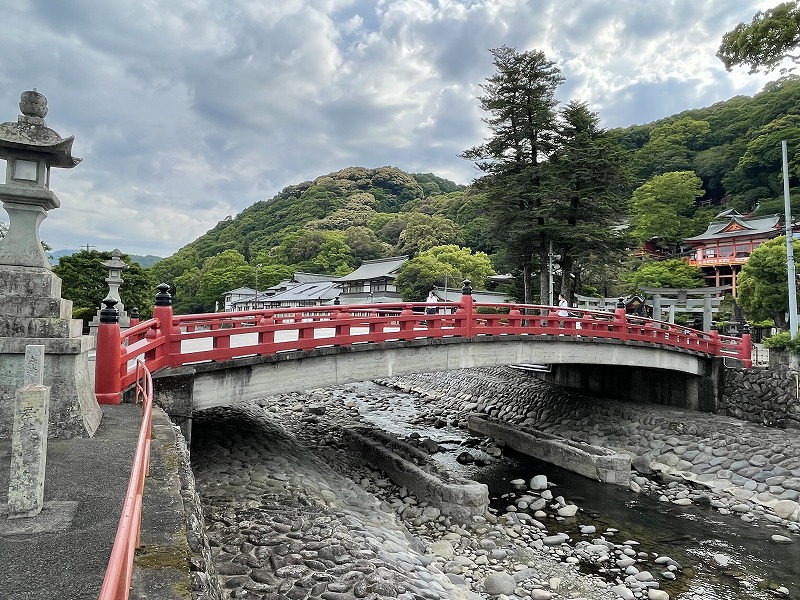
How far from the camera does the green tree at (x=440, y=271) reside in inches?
1705

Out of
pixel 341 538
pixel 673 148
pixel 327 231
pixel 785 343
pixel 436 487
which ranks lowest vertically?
pixel 436 487

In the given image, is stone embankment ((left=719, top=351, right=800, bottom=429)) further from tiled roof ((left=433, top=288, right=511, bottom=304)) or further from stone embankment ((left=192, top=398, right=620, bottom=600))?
tiled roof ((left=433, top=288, right=511, bottom=304))

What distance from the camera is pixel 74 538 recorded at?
294 cm

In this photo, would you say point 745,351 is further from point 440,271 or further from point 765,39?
point 440,271

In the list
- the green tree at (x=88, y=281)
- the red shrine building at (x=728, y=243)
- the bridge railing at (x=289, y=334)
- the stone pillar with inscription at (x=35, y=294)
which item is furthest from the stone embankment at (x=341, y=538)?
the red shrine building at (x=728, y=243)

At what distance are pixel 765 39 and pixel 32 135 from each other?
1826cm

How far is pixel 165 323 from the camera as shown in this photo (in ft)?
27.0

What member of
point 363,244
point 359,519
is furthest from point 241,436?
point 363,244

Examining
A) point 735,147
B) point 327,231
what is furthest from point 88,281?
point 735,147

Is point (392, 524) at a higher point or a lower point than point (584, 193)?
lower

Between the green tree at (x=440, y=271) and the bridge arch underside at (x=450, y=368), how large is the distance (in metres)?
23.3

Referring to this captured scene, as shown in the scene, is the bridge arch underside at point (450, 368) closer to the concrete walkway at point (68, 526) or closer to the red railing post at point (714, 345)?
the red railing post at point (714, 345)

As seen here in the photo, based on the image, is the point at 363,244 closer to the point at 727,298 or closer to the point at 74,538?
the point at 727,298

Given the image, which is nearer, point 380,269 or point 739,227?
point 739,227
